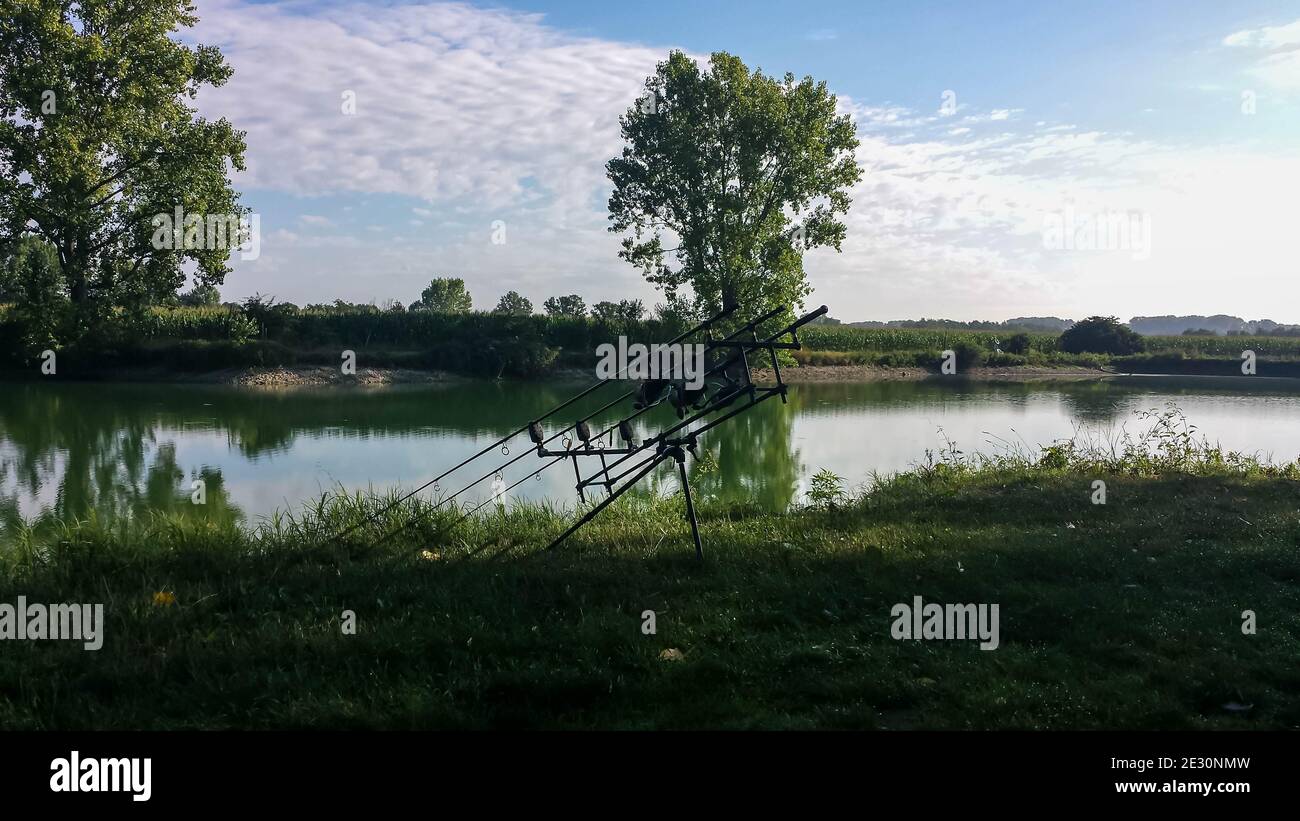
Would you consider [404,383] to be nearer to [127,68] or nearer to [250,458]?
[127,68]

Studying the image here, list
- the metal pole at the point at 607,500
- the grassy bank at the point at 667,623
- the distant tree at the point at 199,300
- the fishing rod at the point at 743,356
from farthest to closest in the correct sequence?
the distant tree at the point at 199,300 → the metal pole at the point at 607,500 → the fishing rod at the point at 743,356 → the grassy bank at the point at 667,623

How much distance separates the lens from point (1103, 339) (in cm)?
5928

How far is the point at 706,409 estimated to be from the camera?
661 centimetres

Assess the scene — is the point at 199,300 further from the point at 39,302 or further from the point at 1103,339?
the point at 1103,339

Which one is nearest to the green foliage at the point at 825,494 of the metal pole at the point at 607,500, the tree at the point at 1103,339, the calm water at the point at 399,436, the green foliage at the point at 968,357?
the calm water at the point at 399,436

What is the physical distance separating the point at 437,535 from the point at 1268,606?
21.9 feet

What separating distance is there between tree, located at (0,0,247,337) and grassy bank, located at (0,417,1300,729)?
2453 centimetres

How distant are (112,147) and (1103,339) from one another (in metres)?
60.6

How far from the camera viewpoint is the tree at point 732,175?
1310 inches

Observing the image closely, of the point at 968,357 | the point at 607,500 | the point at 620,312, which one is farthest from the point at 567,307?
the point at 607,500

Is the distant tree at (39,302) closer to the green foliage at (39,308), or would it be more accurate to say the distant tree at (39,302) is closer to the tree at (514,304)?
the green foliage at (39,308)

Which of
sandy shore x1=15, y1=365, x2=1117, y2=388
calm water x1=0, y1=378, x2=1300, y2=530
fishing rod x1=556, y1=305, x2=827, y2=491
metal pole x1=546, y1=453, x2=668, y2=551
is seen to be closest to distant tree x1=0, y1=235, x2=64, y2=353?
calm water x1=0, y1=378, x2=1300, y2=530

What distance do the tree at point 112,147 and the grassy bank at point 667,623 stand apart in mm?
24533
